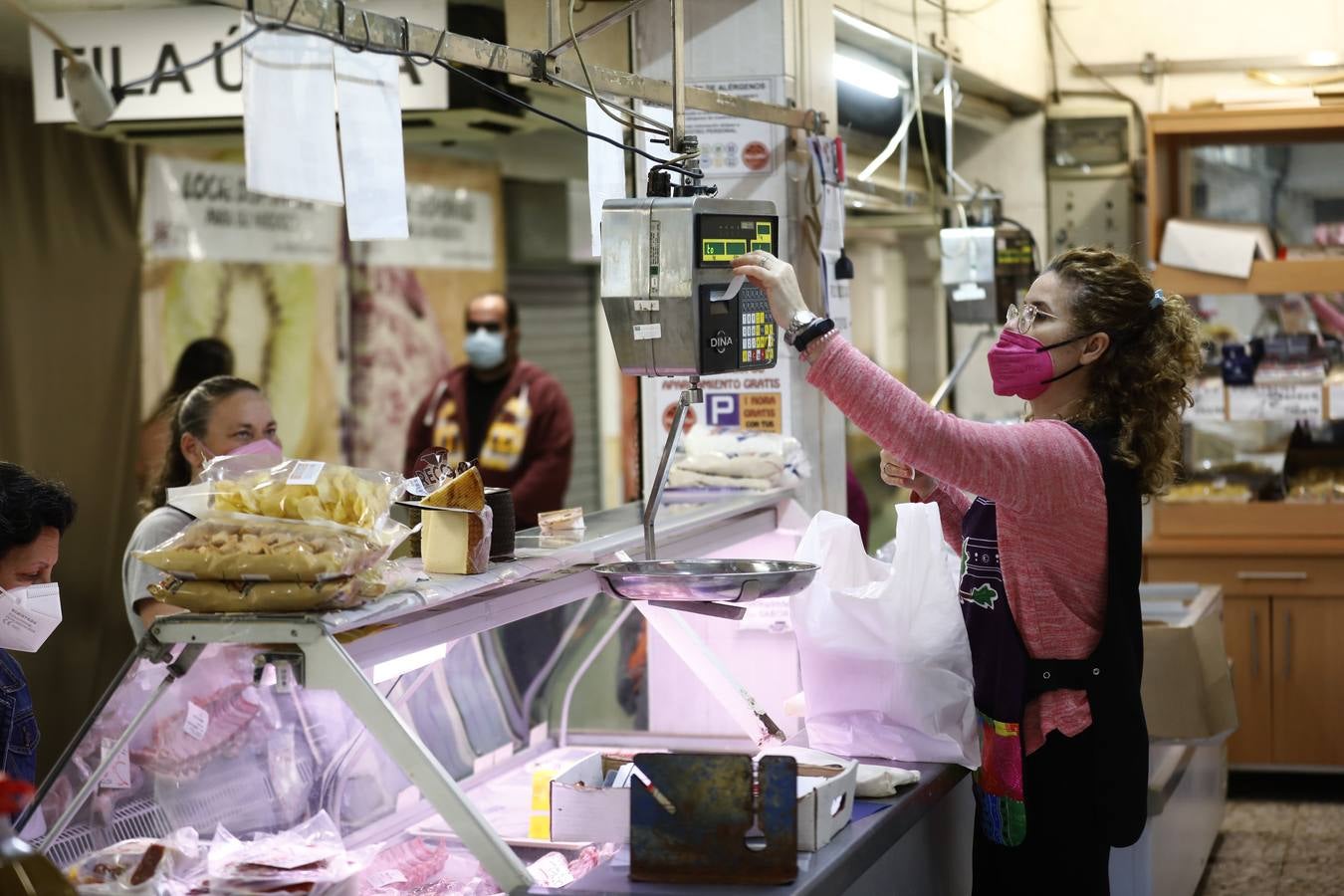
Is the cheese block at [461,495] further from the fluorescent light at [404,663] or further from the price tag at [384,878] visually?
the price tag at [384,878]

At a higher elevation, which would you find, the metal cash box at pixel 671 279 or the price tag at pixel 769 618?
the metal cash box at pixel 671 279

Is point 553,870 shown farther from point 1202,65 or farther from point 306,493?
point 1202,65

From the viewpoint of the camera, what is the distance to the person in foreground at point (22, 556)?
9.04ft

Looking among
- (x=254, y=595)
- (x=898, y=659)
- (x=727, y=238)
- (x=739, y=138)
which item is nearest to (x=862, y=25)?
(x=739, y=138)

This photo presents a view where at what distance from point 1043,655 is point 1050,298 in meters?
0.65

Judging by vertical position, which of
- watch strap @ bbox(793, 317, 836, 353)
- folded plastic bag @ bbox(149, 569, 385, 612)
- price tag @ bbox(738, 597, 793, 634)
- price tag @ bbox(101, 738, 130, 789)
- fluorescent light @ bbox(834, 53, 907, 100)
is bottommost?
price tag @ bbox(738, 597, 793, 634)

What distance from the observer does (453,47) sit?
8.41 ft

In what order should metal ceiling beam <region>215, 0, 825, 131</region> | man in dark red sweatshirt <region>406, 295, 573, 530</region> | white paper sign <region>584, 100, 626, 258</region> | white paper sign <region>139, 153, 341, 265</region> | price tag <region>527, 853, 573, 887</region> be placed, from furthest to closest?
1. man in dark red sweatshirt <region>406, 295, 573, 530</region>
2. white paper sign <region>139, 153, 341, 265</region>
3. white paper sign <region>584, 100, 626, 258</region>
4. price tag <region>527, 853, 573, 887</region>
5. metal ceiling beam <region>215, 0, 825, 131</region>

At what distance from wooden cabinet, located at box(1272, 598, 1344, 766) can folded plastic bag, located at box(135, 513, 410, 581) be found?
182 inches

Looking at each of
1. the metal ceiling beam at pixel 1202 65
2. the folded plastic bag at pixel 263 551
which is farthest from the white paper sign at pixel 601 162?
the metal ceiling beam at pixel 1202 65

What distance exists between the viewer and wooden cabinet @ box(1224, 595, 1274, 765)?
6.02 m

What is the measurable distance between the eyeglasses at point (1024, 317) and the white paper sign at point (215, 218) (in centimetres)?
428

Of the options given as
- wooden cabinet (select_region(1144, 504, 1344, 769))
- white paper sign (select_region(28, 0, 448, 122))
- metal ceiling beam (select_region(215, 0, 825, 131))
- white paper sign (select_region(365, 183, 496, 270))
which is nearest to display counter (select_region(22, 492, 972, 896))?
metal ceiling beam (select_region(215, 0, 825, 131))

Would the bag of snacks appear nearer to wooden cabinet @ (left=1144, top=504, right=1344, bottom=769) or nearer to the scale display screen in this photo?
the scale display screen
